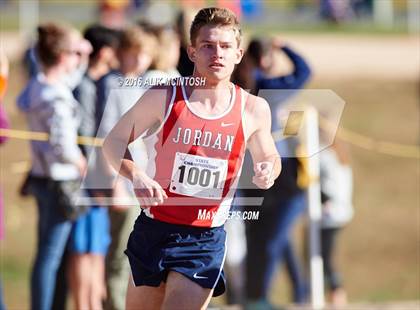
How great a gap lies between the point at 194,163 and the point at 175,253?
1.30ft

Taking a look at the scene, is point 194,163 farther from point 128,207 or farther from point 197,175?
point 128,207

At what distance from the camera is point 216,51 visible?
515cm

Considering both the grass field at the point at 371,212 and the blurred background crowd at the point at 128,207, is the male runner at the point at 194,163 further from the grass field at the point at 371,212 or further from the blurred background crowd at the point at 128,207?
the grass field at the point at 371,212

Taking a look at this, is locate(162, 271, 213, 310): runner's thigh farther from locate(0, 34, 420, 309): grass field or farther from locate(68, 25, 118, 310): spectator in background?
locate(0, 34, 420, 309): grass field

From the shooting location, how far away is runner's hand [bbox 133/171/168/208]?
198 inches

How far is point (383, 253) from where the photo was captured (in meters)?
13.5

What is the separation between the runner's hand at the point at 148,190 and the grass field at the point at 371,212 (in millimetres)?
5197

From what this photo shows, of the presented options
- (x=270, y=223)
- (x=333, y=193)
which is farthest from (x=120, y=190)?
(x=333, y=193)

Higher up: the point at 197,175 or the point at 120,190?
the point at 197,175

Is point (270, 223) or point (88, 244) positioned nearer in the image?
point (88, 244)

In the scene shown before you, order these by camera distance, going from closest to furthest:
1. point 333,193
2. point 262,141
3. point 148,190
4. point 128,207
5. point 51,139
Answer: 1. point 148,190
2. point 262,141
3. point 51,139
4. point 128,207
5. point 333,193

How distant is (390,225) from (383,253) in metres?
0.90

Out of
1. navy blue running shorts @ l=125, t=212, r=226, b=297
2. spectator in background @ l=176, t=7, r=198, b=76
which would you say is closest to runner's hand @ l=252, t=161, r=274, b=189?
navy blue running shorts @ l=125, t=212, r=226, b=297

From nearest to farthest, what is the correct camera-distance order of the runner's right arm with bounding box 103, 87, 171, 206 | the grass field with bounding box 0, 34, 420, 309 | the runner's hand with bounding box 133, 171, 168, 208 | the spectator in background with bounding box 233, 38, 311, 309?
the runner's hand with bounding box 133, 171, 168, 208, the runner's right arm with bounding box 103, 87, 171, 206, the spectator in background with bounding box 233, 38, 311, 309, the grass field with bounding box 0, 34, 420, 309
